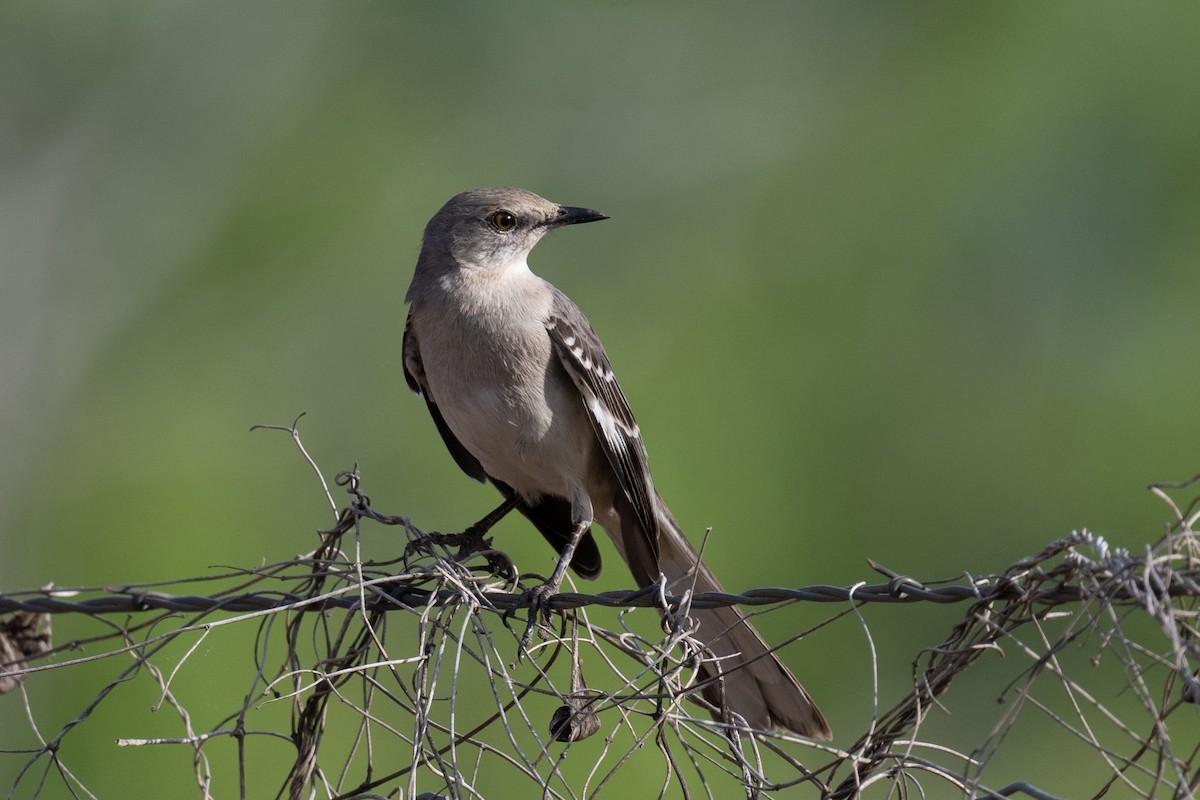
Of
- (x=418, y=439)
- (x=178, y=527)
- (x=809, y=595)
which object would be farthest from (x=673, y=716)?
(x=418, y=439)

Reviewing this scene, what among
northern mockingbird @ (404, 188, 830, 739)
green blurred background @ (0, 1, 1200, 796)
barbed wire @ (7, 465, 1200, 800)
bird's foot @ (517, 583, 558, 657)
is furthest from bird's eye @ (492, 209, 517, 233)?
green blurred background @ (0, 1, 1200, 796)

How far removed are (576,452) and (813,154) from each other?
41.0ft

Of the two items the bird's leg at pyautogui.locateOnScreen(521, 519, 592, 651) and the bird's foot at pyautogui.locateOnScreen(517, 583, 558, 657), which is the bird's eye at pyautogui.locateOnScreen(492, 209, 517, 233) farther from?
the bird's foot at pyautogui.locateOnScreen(517, 583, 558, 657)

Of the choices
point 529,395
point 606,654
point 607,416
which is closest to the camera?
point 606,654

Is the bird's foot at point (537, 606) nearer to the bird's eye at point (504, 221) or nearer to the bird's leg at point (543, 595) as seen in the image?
the bird's leg at point (543, 595)

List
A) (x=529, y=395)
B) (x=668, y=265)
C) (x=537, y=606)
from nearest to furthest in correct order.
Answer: (x=537, y=606) → (x=529, y=395) → (x=668, y=265)

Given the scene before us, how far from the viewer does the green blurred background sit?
36.5ft

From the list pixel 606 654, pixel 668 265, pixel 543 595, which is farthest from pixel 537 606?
pixel 668 265

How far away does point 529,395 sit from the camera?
13.8ft

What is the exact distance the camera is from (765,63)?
55.2 feet

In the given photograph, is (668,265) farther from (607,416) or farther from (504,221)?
(607,416)

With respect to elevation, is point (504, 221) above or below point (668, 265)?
above

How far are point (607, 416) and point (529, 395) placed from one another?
0.31 m

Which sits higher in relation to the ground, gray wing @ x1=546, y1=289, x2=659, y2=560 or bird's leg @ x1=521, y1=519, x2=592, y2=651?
gray wing @ x1=546, y1=289, x2=659, y2=560
